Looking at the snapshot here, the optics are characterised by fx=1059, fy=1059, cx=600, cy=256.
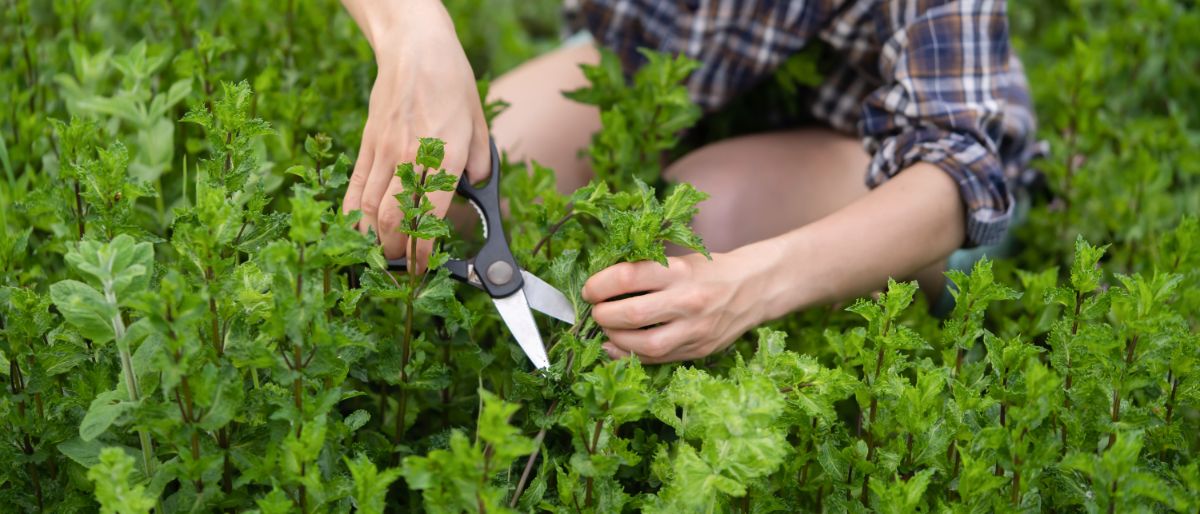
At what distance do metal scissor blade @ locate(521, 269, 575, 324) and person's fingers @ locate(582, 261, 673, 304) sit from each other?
0.06 m

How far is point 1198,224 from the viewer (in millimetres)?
1772

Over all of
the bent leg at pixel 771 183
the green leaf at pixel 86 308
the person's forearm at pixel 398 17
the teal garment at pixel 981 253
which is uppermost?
the person's forearm at pixel 398 17

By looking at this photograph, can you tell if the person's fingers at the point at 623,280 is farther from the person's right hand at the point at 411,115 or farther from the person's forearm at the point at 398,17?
the person's forearm at the point at 398,17

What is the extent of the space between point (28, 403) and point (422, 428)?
0.57 m

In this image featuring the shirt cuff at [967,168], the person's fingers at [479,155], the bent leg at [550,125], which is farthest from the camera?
the bent leg at [550,125]

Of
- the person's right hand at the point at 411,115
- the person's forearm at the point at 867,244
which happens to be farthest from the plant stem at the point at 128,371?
the person's forearm at the point at 867,244

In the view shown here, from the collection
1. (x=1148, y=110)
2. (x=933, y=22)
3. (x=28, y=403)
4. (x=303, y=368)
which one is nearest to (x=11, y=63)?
(x=28, y=403)

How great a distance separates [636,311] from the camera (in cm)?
144

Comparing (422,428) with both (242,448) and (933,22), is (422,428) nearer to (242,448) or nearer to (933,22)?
(242,448)

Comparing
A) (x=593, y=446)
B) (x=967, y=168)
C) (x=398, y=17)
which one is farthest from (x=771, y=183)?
(x=593, y=446)

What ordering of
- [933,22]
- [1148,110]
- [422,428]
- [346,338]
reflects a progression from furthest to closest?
[1148,110] < [933,22] < [422,428] < [346,338]

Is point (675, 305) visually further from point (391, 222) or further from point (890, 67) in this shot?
point (890, 67)

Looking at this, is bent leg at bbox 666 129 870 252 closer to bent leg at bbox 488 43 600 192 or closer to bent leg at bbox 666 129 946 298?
bent leg at bbox 666 129 946 298

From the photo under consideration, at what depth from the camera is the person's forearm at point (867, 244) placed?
1.66 meters
